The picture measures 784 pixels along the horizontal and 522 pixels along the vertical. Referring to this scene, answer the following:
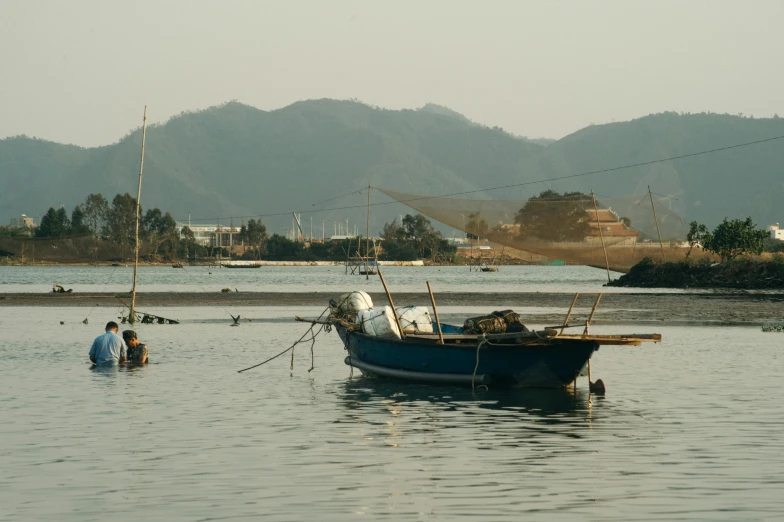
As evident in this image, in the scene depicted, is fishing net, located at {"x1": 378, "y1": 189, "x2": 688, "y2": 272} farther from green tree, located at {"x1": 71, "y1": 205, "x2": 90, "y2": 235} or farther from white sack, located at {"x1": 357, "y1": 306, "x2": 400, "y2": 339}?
green tree, located at {"x1": 71, "y1": 205, "x2": 90, "y2": 235}

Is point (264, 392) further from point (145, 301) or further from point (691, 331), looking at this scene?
point (145, 301)

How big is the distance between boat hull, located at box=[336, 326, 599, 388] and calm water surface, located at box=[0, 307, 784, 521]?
0.30 m

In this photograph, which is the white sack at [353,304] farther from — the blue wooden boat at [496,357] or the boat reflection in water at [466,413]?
the boat reflection in water at [466,413]

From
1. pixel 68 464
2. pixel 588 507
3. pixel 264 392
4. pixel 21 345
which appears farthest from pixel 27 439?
pixel 21 345

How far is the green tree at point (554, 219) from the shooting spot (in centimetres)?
5347

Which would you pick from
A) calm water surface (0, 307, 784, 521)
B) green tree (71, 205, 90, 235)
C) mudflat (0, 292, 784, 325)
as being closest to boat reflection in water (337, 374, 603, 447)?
calm water surface (0, 307, 784, 521)

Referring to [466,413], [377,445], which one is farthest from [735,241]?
[377,445]

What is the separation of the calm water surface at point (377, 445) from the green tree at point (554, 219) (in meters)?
29.1

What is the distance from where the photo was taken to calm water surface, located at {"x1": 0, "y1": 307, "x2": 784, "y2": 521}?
32.6 ft

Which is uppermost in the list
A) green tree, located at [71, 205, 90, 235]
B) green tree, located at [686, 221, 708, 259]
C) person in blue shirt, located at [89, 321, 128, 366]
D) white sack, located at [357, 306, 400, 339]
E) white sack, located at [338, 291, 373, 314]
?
green tree, located at [71, 205, 90, 235]

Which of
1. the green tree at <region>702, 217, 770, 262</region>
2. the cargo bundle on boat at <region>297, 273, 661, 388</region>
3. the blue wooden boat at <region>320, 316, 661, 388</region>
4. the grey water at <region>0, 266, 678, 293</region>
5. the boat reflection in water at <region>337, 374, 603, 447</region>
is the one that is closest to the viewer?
the boat reflection in water at <region>337, 374, 603, 447</region>

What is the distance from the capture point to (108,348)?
2252cm

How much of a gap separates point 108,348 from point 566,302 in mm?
35437

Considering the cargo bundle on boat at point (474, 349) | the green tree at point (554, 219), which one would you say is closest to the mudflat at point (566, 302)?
the green tree at point (554, 219)
